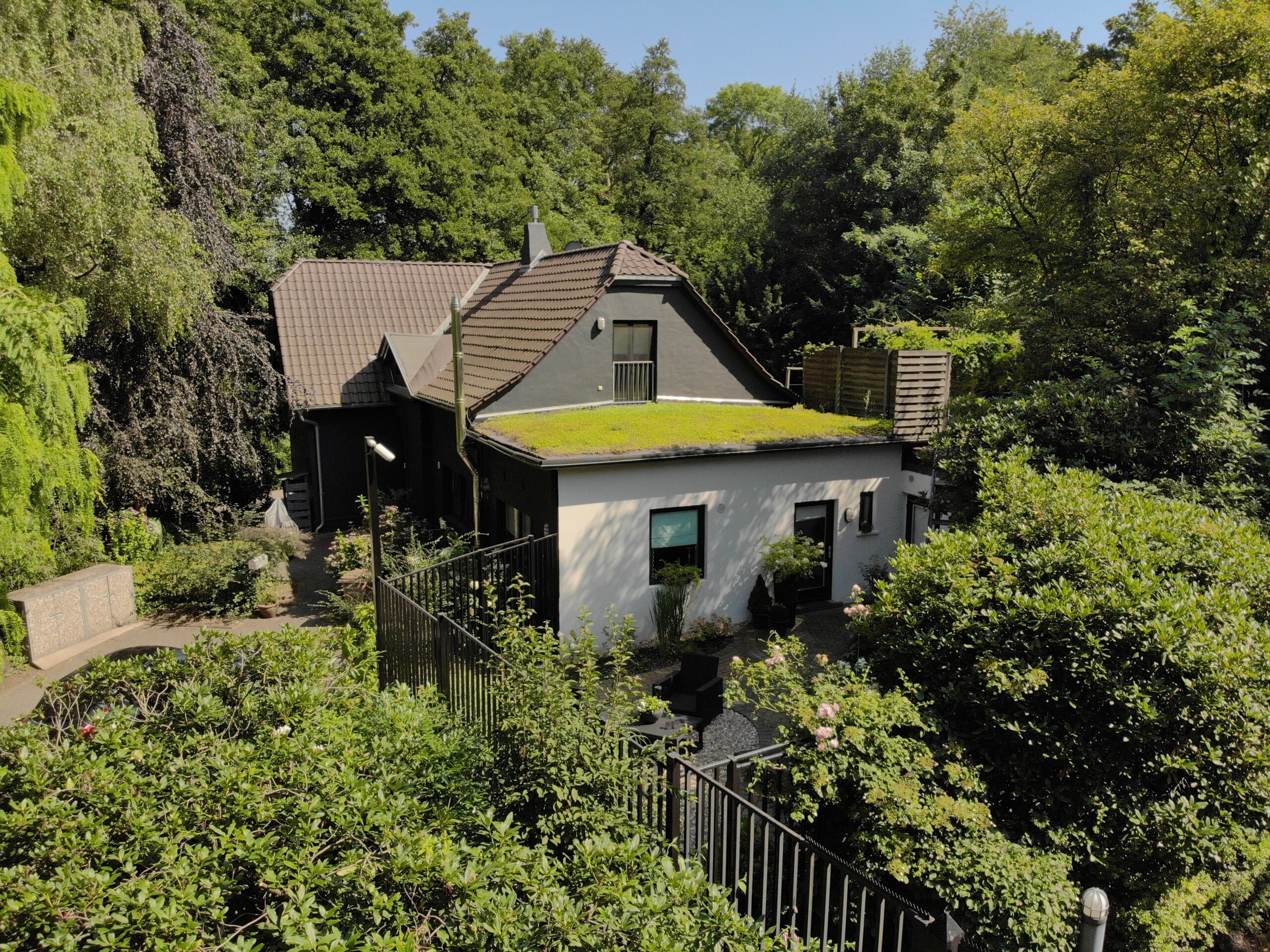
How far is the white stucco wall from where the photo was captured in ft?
38.0

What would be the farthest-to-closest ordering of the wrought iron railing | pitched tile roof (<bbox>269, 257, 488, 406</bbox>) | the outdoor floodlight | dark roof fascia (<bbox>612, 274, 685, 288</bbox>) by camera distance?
pitched tile roof (<bbox>269, 257, 488, 406</bbox>) → dark roof fascia (<bbox>612, 274, 685, 288</bbox>) → the outdoor floodlight → the wrought iron railing

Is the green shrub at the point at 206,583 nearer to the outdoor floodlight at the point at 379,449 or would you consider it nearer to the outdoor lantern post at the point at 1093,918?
the outdoor floodlight at the point at 379,449

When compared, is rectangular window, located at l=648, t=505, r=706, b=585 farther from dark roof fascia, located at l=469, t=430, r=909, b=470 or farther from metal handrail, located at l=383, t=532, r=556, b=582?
metal handrail, located at l=383, t=532, r=556, b=582

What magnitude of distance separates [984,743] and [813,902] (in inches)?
70.4

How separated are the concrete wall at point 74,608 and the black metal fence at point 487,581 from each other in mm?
6389

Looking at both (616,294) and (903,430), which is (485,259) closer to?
(616,294)

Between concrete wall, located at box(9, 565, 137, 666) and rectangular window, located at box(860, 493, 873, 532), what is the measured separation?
12645 mm

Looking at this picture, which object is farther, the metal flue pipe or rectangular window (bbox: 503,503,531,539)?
rectangular window (bbox: 503,503,531,539)

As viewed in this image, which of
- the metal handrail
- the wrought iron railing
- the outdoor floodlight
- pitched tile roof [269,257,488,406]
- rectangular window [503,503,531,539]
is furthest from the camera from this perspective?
pitched tile roof [269,257,488,406]

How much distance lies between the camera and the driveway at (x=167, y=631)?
10.8m

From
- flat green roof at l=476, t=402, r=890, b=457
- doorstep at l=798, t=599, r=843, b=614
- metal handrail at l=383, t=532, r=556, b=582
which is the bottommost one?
doorstep at l=798, t=599, r=843, b=614

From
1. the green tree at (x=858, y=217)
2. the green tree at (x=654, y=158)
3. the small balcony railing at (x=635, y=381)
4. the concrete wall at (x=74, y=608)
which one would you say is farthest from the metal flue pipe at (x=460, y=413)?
the green tree at (x=654, y=158)

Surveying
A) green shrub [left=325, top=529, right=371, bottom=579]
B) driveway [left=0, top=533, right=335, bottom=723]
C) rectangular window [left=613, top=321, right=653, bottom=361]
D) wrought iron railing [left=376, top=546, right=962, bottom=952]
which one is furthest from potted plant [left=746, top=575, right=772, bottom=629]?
driveway [left=0, top=533, right=335, bottom=723]

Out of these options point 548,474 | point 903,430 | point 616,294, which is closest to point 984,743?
point 548,474
